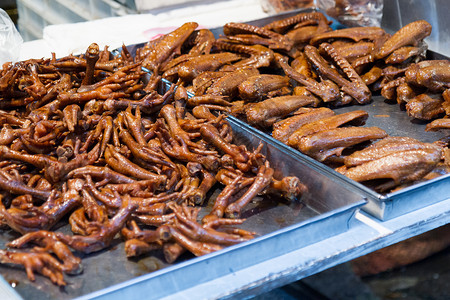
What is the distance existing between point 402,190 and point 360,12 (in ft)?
8.97

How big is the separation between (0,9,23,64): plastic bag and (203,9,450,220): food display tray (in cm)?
218

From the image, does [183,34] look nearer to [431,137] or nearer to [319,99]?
[319,99]

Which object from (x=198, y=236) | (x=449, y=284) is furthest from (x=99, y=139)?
(x=449, y=284)

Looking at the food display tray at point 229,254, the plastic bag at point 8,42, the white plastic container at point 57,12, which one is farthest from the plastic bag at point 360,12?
the plastic bag at point 8,42

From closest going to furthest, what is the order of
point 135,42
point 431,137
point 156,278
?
point 156,278, point 431,137, point 135,42

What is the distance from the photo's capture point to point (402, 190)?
2115mm

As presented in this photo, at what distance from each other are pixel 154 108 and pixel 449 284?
1.79 meters

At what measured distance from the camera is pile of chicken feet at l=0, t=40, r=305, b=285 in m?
1.97

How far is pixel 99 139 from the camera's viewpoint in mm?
2650

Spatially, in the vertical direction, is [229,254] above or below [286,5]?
below

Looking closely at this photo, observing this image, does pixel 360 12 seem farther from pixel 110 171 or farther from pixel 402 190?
pixel 110 171

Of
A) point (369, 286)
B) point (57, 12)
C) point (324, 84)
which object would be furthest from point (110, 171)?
point (57, 12)

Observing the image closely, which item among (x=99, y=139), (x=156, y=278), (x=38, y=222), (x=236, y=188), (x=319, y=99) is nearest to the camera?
(x=156, y=278)

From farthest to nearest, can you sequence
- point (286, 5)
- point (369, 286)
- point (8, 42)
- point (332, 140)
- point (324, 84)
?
point (286, 5) < point (8, 42) < point (324, 84) < point (332, 140) < point (369, 286)
